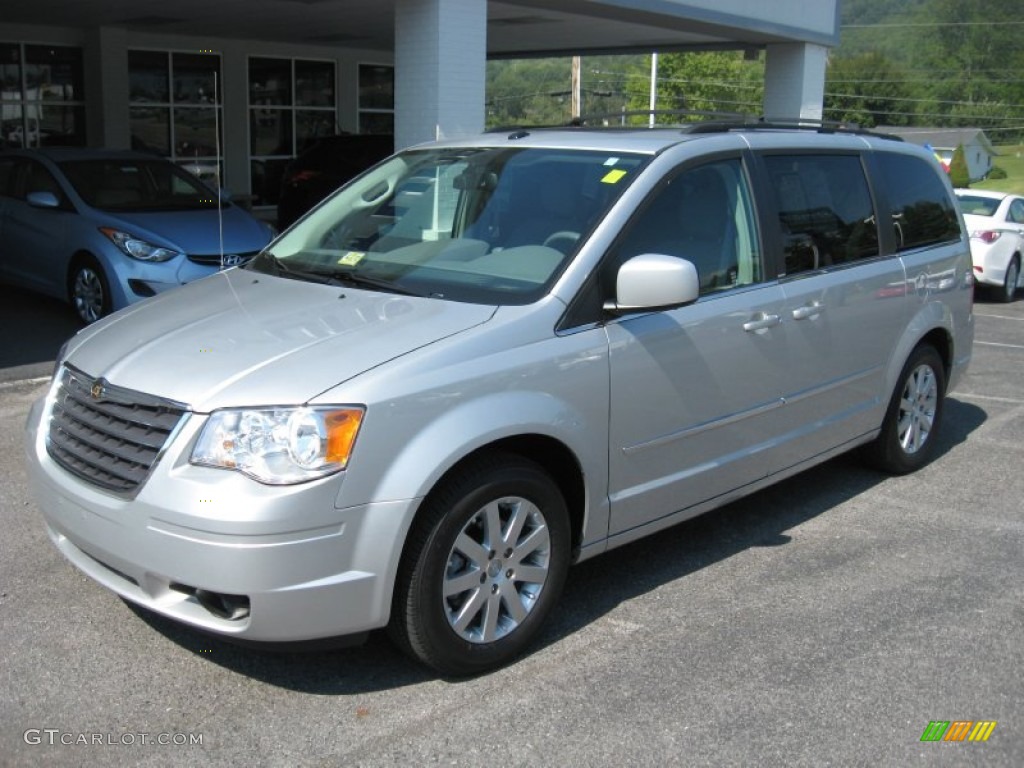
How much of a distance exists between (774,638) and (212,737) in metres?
2.07

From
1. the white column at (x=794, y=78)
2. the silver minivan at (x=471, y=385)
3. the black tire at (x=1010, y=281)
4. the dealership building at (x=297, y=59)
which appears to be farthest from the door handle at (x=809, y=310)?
the white column at (x=794, y=78)

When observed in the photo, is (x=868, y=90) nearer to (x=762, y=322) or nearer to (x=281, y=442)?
(x=762, y=322)

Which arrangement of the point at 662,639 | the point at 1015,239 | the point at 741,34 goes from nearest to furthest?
the point at 662,639 < the point at 1015,239 < the point at 741,34

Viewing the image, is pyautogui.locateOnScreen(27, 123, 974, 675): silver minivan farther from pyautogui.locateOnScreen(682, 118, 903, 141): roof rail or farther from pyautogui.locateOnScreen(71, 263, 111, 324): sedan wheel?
pyautogui.locateOnScreen(71, 263, 111, 324): sedan wheel

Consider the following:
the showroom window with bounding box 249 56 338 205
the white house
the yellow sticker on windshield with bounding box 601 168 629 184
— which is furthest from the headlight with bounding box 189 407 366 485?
the white house

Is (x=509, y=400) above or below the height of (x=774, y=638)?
above

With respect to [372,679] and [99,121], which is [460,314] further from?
[99,121]

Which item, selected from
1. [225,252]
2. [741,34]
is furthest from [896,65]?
[225,252]

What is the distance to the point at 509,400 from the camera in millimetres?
3729

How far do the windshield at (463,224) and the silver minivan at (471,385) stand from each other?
16 millimetres

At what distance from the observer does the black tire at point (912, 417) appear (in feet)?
20.0

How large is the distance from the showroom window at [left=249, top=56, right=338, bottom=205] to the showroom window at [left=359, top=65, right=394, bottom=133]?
791mm

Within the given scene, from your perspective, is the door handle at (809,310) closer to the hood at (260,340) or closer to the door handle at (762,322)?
the door handle at (762,322)

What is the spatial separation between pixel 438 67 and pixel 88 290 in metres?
3.92
